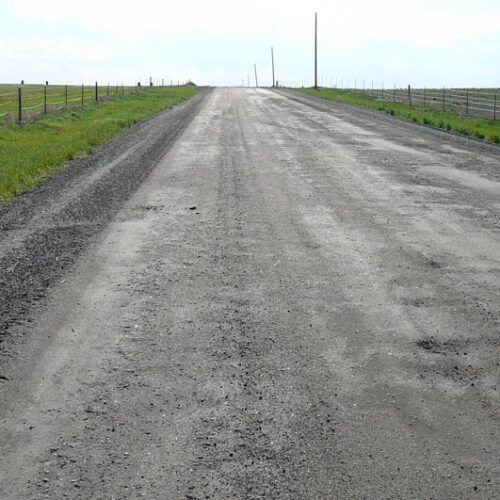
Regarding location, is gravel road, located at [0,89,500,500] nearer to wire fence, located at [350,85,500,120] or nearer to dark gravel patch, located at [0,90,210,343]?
dark gravel patch, located at [0,90,210,343]

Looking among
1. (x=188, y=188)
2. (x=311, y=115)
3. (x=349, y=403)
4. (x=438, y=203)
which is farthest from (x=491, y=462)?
(x=311, y=115)

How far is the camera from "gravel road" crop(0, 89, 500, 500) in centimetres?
307

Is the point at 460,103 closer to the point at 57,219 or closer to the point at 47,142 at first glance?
the point at 47,142

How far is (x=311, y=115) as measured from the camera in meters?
26.5

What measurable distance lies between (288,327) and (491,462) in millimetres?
1864

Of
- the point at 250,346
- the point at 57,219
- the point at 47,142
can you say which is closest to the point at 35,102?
A: the point at 47,142

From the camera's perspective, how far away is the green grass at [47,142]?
11.4 metres

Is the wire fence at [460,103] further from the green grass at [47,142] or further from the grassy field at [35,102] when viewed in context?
the grassy field at [35,102]

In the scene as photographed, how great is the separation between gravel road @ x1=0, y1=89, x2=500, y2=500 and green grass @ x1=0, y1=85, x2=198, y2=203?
6.94 ft

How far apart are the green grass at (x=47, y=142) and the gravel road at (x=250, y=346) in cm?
211

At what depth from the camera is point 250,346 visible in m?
4.41

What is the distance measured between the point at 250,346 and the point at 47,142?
44.6 ft

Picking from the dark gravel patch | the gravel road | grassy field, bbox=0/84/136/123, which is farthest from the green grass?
the gravel road

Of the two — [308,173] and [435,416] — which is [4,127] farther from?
[435,416]
